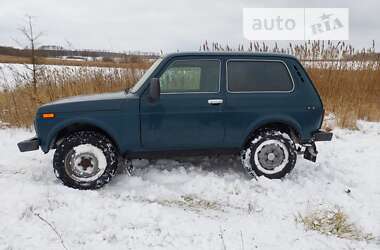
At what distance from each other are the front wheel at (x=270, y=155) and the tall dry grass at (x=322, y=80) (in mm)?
4687

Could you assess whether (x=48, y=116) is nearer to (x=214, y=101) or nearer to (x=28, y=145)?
(x=28, y=145)

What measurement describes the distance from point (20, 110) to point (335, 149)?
759 centimetres

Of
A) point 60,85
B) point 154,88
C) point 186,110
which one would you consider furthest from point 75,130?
point 60,85

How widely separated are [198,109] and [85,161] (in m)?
1.66

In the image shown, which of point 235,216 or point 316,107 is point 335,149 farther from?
point 235,216

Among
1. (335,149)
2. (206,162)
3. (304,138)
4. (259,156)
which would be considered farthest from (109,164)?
(335,149)

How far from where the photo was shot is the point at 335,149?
558 cm

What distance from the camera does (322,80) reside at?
28.6ft

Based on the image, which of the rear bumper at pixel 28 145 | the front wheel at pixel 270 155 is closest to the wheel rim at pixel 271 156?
the front wheel at pixel 270 155

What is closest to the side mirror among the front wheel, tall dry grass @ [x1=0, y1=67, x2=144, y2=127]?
the front wheel

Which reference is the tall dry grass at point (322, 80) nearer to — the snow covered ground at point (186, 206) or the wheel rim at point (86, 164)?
the snow covered ground at point (186, 206)

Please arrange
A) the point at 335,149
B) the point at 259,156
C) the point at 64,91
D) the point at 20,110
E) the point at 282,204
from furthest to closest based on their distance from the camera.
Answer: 1. the point at 64,91
2. the point at 20,110
3. the point at 335,149
4. the point at 259,156
5. the point at 282,204

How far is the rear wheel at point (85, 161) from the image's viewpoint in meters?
3.77

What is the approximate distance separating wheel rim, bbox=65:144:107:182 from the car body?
0.28m
